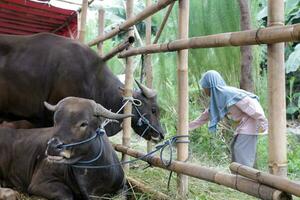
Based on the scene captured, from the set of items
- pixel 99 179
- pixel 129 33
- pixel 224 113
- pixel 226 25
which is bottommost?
pixel 99 179

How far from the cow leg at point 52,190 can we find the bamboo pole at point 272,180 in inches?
73.8

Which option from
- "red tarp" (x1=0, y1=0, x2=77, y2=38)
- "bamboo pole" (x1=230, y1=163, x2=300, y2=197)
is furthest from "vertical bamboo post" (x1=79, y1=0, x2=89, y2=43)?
"bamboo pole" (x1=230, y1=163, x2=300, y2=197)

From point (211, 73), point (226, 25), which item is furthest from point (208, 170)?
point (226, 25)

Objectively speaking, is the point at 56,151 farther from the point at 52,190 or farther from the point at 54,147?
the point at 52,190

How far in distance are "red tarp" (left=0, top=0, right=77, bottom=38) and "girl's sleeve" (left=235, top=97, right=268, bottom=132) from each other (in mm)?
3315

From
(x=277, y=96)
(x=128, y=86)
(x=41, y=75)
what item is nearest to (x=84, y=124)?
(x=128, y=86)

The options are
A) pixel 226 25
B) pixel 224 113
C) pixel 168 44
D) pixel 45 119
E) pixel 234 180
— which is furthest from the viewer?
pixel 226 25

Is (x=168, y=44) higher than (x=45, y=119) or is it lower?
higher

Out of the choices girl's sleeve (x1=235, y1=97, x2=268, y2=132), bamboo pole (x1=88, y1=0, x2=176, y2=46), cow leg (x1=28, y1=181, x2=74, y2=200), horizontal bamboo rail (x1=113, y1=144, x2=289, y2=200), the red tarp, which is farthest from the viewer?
the red tarp

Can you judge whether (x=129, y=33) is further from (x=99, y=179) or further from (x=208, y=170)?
(x=208, y=170)

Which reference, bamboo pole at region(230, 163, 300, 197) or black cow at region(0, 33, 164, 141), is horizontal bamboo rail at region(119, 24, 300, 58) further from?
black cow at region(0, 33, 164, 141)

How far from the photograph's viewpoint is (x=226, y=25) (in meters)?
6.82

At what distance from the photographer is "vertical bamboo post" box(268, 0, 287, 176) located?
7.88ft

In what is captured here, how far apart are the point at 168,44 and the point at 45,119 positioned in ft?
6.89
